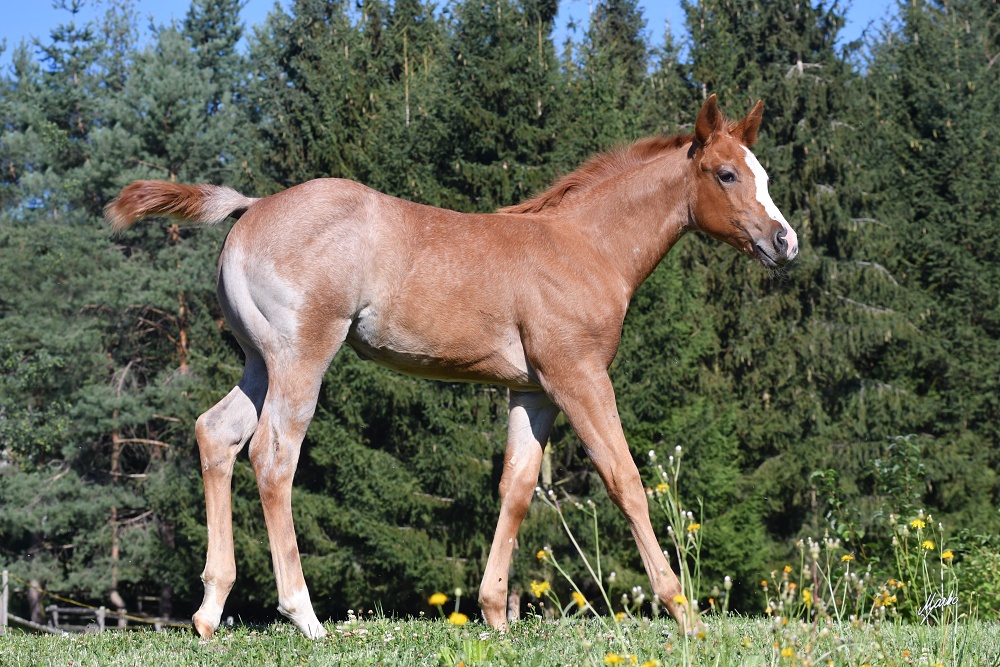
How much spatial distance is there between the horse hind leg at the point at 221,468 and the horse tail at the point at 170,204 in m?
0.84

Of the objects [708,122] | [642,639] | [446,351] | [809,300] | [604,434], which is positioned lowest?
[642,639]

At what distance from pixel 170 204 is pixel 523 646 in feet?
10.1

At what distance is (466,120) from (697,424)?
7.85 metres

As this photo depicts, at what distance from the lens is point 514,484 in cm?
567

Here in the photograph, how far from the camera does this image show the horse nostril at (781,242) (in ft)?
18.5

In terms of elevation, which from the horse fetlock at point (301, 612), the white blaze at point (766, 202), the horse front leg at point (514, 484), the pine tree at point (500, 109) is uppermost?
the pine tree at point (500, 109)

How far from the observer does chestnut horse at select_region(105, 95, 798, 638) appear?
5.13 metres

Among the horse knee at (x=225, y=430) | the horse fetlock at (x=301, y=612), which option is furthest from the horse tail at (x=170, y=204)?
the horse fetlock at (x=301, y=612)

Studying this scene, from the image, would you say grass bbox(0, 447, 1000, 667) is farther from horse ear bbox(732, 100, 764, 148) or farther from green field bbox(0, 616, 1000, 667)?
horse ear bbox(732, 100, 764, 148)

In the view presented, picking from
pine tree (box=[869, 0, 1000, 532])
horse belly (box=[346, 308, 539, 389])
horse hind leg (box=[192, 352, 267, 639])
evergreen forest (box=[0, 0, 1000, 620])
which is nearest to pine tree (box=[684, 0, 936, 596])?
evergreen forest (box=[0, 0, 1000, 620])

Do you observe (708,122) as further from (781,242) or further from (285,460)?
(285,460)

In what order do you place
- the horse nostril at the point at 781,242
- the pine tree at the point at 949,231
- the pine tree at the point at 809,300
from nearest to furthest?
the horse nostril at the point at 781,242, the pine tree at the point at 809,300, the pine tree at the point at 949,231

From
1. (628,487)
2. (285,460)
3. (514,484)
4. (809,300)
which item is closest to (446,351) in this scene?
(514,484)

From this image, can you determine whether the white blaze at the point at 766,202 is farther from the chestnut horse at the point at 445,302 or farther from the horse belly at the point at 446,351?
the horse belly at the point at 446,351
